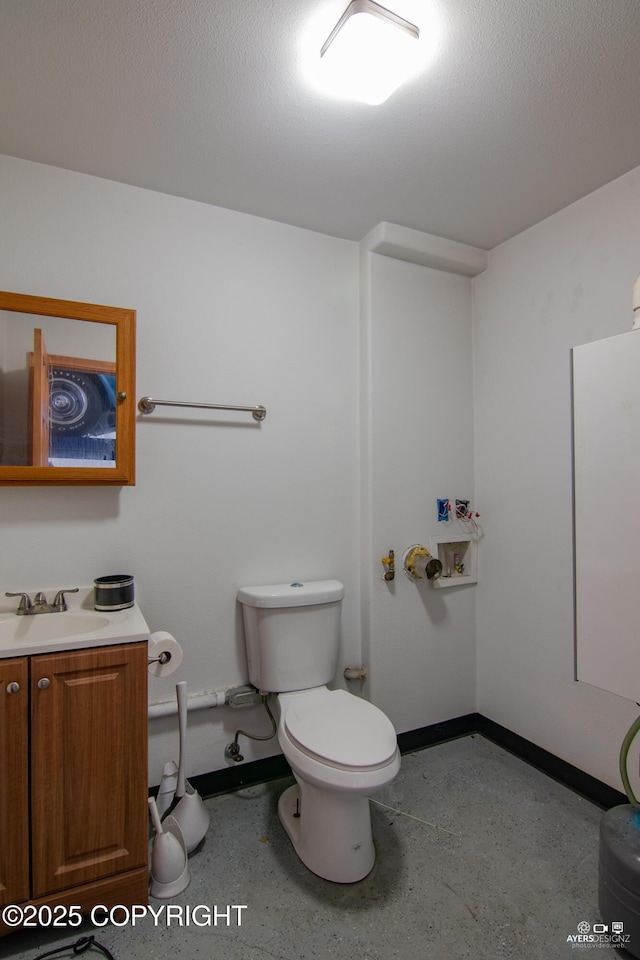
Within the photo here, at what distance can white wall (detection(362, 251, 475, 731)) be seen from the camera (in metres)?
2.16

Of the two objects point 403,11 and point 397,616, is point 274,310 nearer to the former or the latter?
point 403,11

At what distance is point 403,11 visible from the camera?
3.70 feet

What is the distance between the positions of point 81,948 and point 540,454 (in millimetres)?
2241

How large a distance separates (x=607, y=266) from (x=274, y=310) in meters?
1.32

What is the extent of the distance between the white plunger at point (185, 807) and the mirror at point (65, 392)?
0.79 meters

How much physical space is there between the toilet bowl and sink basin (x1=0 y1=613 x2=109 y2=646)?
0.71m

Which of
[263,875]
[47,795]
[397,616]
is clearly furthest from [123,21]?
[263,875]

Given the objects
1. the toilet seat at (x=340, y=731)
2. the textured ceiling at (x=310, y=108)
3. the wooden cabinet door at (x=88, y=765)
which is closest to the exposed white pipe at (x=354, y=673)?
the toilet seat at (x=340, y=731)

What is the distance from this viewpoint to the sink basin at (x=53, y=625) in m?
1.43

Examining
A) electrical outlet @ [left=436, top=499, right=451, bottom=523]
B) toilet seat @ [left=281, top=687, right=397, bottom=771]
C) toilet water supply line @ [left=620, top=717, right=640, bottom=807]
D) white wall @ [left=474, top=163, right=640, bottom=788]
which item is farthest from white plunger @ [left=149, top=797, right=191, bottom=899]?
electrical outlet @ [left=436, top=499, right=451, bottom=523]

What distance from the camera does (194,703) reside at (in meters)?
1.83

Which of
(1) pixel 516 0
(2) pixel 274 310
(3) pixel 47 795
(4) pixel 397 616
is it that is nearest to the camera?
(1) pixel 516 0

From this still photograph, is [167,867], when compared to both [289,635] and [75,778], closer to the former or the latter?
[75,778]

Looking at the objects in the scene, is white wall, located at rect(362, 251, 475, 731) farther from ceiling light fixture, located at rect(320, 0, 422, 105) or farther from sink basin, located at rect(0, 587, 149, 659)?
sink basin, located at rect(0, 587, 149, 659)
